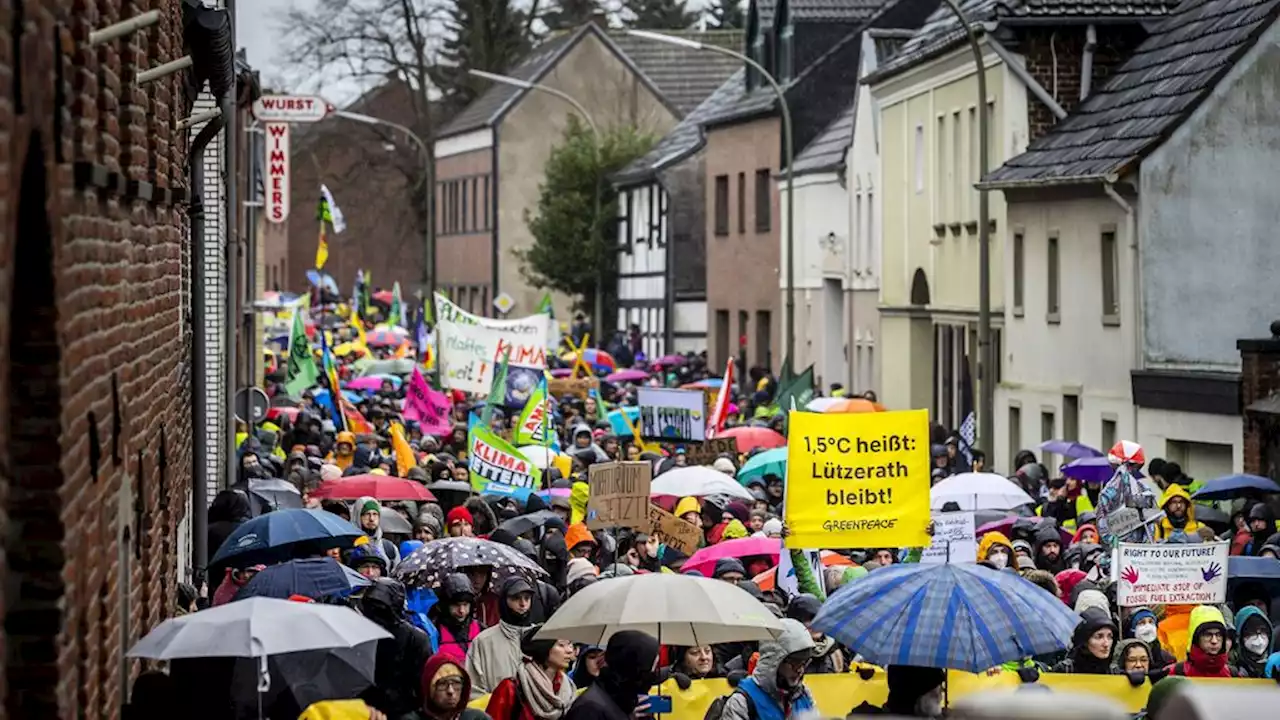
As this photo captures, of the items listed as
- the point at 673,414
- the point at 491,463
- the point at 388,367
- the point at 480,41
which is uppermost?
the point at 480,41

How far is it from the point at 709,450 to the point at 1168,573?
1228 cm

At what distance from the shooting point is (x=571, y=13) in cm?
9994

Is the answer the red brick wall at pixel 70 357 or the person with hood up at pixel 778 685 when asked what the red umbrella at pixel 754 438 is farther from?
the red brick wall at pixel 70 357

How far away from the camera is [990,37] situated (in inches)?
1384

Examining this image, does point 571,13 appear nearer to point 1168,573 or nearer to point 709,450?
point 709,450

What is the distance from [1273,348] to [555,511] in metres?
9.26

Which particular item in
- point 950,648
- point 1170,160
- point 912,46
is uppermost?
point 912,46

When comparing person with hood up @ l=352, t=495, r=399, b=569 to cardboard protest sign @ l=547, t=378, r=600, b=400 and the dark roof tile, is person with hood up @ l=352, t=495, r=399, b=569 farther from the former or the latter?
cardboard protest sign @ l=547, t=378, r=600, b=400

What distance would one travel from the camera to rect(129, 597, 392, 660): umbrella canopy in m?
9.69

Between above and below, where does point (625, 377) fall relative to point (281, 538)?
above

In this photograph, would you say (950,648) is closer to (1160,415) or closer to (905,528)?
(905,528)

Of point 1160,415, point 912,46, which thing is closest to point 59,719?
point 1160,415

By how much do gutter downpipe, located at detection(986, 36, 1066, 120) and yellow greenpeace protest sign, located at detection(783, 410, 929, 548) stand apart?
58.1ft

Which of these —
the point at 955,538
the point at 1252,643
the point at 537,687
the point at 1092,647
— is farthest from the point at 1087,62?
the point at 537,687
